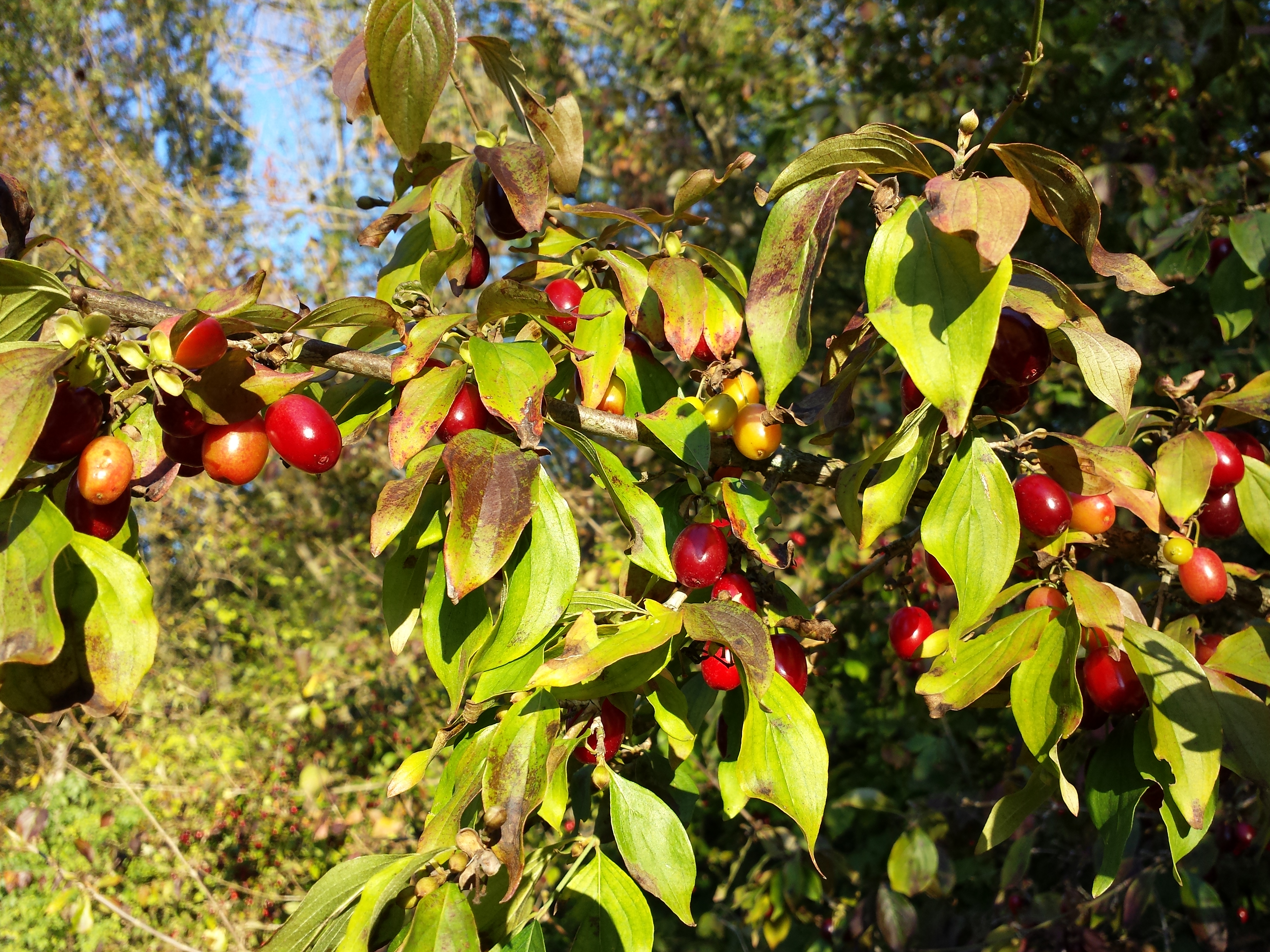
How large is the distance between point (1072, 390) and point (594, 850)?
104 inches

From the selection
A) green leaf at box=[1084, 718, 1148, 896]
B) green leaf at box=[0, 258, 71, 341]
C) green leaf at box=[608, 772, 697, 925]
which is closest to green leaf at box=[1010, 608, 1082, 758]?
Answer: green leaf at box=[1084, 718, 1148, 896]

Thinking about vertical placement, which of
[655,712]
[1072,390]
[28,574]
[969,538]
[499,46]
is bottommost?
[1072,390]

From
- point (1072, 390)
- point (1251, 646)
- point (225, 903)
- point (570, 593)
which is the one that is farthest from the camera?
point (225, 903)

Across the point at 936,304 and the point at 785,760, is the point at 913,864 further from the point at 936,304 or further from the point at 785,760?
the point at 936,304

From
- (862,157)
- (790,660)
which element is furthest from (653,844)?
(862,157)

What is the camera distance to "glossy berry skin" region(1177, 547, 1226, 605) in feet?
2.87

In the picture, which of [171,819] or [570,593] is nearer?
[570,593]

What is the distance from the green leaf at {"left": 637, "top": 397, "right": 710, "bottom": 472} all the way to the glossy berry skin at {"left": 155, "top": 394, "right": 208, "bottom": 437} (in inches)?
14.7

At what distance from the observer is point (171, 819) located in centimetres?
376

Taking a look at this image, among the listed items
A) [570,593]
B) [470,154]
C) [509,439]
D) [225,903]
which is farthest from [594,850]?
[225,903]

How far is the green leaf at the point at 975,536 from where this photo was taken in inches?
27.5

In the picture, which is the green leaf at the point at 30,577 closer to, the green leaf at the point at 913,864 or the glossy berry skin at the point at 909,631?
the glossy berry skin at the point at 909,631

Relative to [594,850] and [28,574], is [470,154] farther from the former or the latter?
[594,850]

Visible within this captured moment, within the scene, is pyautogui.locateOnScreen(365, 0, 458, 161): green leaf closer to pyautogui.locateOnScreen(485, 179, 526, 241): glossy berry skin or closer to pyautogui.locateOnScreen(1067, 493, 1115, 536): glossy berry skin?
pyautogui.locateOnScreen(485, 179, 526, 241): glossy berry skin
